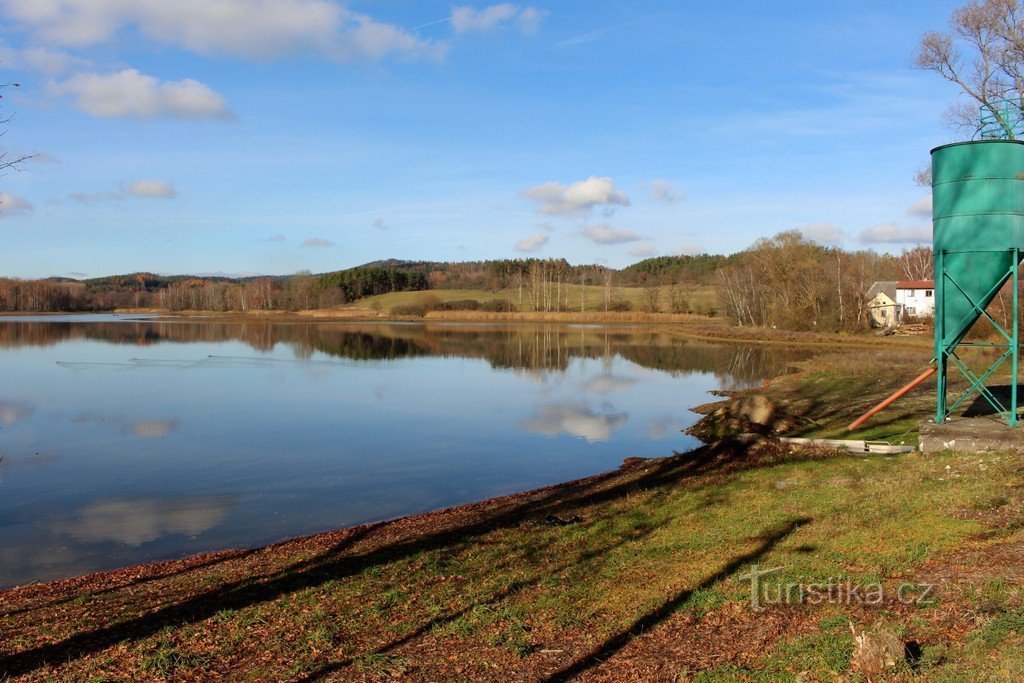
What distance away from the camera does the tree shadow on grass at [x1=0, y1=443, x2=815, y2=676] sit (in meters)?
7.13

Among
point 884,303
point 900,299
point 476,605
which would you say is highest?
point 900,299

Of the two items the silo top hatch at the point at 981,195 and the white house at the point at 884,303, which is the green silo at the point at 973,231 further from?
the white house at the point at 884,303

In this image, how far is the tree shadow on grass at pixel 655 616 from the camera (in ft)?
19.6

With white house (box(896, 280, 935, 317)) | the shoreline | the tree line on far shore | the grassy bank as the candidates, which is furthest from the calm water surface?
white house (box(896, 280, 935, 317))

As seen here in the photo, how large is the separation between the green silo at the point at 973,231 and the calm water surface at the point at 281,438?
810 cm

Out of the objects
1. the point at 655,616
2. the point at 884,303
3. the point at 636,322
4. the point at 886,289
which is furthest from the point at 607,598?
the point at 636,322

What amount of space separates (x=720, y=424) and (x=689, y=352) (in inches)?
1348

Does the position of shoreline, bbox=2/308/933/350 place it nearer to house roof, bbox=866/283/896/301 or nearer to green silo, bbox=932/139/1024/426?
house roof, bbox=866/283/896/301

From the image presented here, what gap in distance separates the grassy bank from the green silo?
9.82ft

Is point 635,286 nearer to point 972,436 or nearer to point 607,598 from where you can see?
point 972,436

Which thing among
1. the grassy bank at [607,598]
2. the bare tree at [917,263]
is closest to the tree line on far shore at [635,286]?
the bare tree at [917,263]

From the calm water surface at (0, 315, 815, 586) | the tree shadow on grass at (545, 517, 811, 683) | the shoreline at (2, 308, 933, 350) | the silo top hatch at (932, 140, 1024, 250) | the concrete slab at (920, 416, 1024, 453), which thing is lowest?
the calm water surface at (0, 315, 815, 586)

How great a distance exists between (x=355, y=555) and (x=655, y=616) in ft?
16.1

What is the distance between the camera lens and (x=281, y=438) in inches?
851
